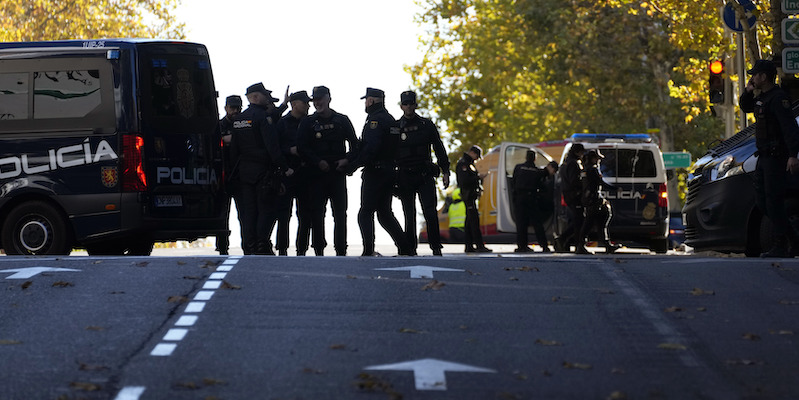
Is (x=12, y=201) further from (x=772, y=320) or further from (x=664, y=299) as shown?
(x=772, y=320)

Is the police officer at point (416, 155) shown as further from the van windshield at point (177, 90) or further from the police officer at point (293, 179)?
the van windshield at point (177, 90)

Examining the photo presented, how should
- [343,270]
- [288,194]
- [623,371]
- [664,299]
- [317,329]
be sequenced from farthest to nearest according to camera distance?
[288,194] → [343,270] → [664,299] → [317,329] → [623,371]

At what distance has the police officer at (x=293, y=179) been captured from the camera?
17.7 m

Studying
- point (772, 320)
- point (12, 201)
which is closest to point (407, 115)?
point (12, 201)

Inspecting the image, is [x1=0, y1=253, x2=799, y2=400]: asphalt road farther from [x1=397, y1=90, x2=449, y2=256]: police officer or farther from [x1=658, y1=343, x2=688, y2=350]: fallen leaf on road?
[x1=397, y1=90, x2=449, y2=256]: police officer

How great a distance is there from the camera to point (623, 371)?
8.66 m

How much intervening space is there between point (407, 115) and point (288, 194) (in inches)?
59.6

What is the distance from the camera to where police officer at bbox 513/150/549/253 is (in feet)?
81.6

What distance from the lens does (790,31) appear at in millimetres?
18703

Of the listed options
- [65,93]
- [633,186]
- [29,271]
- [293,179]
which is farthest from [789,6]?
[29,271]

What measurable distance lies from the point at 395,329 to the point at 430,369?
1.40m

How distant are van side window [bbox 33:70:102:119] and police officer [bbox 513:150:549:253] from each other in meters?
10.2

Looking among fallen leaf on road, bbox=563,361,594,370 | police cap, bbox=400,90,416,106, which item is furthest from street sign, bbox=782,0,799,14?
fallen leaf on road, bbox=563,361,594,370

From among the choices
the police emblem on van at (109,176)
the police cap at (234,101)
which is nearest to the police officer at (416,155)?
the police cap at (234,101)
